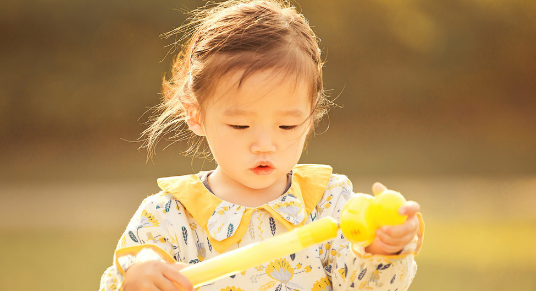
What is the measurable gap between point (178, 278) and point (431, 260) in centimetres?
128

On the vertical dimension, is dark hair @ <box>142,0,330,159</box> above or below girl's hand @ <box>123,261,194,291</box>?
above

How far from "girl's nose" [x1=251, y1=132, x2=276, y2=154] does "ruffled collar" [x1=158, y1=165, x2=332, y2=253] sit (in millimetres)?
92

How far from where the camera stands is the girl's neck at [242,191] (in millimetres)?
881

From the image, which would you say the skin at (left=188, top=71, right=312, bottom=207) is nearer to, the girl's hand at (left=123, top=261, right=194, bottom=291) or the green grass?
the girl's hand at (left=123, top=261, right=194, bottom=291)

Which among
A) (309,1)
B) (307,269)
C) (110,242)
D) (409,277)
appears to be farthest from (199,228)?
(309,1)

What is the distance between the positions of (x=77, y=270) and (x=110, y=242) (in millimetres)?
231

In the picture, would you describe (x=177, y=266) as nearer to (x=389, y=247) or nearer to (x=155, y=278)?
(x=155, y=278)

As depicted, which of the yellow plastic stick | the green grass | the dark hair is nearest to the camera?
the yellow plastic stick

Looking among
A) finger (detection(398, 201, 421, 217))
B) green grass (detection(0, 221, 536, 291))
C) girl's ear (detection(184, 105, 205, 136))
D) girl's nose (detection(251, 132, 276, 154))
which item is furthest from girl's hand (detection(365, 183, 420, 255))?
green grass (detection(0, 221, 536, 291))

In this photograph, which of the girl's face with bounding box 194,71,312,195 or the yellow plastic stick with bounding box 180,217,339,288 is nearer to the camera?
the yellow plastic stick with bounding box 180,217,339,288

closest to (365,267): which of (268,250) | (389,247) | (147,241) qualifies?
(389,247)

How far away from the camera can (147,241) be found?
81cm

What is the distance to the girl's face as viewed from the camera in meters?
0.79

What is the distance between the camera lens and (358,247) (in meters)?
0.71
